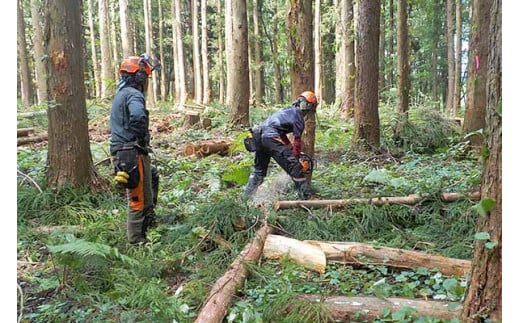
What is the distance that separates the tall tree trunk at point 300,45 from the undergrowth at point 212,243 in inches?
67.5

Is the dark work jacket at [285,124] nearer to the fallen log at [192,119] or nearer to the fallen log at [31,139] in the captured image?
the fallen log at [31,139]

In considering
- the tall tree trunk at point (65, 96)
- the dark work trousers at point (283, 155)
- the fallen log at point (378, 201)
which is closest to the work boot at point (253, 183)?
the dark work trousers at point (283, 155)

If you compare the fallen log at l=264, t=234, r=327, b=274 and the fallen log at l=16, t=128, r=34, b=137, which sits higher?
the fallen log at l=16, t=128, r=34, b=137

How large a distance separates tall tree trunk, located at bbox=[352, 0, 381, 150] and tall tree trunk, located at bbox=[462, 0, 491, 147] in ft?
5.90

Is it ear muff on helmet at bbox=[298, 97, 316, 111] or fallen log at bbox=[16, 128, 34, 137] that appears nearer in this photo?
ear muff on helmet at bbox=[298, 97, 316, 111]

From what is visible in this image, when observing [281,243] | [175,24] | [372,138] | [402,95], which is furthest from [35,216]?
[175,24]

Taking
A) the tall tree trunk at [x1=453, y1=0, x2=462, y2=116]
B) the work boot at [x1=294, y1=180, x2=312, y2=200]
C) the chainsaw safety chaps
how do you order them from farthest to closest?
the tall tree trunk at [x1=453, y1=0, x2=462, y2=116], the work boot at [x1=294, y1=180, x2=312, y2=200], the chainsaw safety chaps

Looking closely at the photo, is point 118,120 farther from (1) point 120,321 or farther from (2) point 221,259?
(1) point 120,321

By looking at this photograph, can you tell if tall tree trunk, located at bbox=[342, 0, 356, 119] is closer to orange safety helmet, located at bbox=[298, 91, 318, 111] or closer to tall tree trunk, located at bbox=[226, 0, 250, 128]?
tall tree trunk, located at bbox=[226, 0, 250, 128]

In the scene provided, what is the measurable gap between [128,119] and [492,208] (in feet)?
12.8

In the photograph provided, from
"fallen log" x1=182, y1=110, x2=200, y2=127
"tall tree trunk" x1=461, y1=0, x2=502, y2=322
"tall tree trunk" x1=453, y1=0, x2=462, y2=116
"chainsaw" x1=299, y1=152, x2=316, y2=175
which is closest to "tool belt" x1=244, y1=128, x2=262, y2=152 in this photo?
"chainsaw" x1=299, y1=152, x2=316, y2=175

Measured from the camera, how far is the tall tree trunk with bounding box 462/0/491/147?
7.55 metres

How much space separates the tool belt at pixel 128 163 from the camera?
4.87 metres
